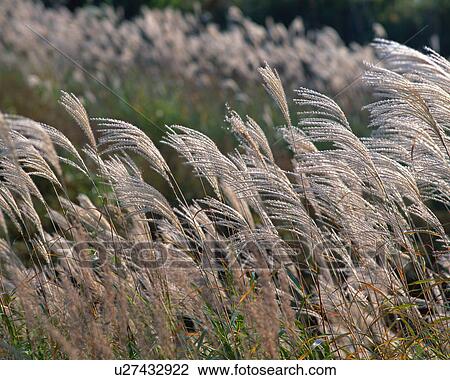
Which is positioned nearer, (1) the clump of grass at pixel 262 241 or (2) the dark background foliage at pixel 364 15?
(1) the clump of grass at pixel 262 241

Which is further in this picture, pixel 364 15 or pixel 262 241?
pixel 364 15

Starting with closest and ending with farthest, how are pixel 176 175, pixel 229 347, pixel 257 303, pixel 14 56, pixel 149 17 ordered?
pixel 257 303 → pixel 229 347 → pixel 176 175 → pixel 149 17 → pixel 14 56

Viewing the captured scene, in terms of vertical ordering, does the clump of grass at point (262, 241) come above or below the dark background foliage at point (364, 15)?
above

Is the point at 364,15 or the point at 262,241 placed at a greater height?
the point at 262,241

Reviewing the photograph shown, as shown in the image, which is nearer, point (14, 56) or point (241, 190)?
point (241, 190)

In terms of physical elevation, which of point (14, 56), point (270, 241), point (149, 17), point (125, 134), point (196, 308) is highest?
point (125, 134)

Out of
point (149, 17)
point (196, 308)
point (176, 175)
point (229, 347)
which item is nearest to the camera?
point (229, 347)

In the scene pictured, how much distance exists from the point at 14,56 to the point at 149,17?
2.71 m

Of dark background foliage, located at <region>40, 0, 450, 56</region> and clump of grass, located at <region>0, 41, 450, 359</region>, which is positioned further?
dark background foliage, located at <region>40, 0, 450, 56</region>

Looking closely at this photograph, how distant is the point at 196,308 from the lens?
11.5ft

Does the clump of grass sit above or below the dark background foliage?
above
